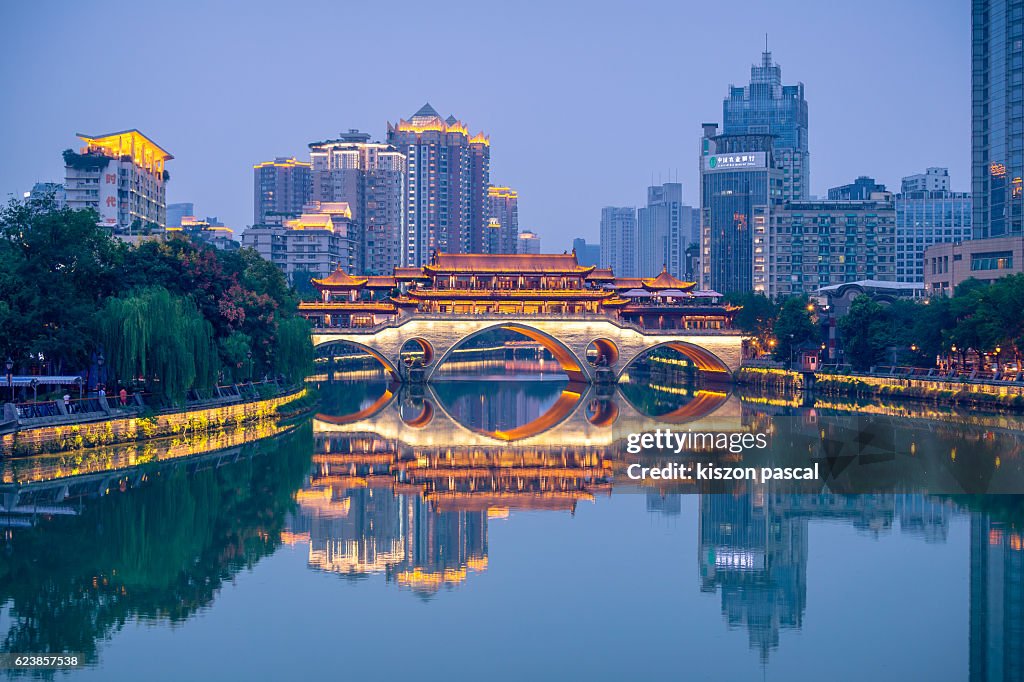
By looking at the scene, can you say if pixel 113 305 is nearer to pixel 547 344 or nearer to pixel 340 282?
pixel 340 282

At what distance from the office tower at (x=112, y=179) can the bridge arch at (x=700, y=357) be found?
42253 mm

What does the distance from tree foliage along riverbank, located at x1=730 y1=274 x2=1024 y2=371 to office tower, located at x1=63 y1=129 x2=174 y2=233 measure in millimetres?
49011

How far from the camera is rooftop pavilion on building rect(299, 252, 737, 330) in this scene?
207 feet

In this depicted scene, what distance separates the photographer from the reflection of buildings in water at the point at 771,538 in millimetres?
16875

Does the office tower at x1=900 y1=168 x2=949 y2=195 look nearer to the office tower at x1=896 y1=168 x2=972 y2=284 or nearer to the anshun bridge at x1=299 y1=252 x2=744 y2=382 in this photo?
the office tower at x1=896 y1=168 x2=972 y2=284

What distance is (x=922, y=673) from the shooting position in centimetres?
1416

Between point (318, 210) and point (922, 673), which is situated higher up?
point (318, 210)

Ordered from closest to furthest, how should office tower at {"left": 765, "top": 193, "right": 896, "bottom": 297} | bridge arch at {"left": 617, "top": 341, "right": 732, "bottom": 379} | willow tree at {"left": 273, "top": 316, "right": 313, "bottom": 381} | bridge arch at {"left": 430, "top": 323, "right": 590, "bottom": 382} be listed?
willow tree at {"left": 273, "top": 316, "right": 313, "bottom": 381}
bridge arch at {"left": 430, "top": 323, "right": 590, "bottom": 382}
bridge arch at {"left": 617, "top": 341, "right": 732, "bottom": 379}
office tower at {"left": 765, "top": 193, "right": 896, "bottom": 297}

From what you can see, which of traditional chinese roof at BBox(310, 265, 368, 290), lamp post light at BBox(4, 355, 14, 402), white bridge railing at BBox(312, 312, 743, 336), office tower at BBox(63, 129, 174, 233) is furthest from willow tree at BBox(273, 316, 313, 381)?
office tower at BBox(63, 129, 174, 233)

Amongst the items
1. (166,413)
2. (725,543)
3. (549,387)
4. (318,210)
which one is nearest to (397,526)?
(725,543)

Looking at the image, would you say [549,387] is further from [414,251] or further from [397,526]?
[414,251]

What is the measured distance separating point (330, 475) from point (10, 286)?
952 cm

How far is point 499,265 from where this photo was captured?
64688 millimetres

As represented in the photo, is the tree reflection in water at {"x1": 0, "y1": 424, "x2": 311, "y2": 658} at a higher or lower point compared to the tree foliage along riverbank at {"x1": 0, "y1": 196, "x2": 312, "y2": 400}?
lower
